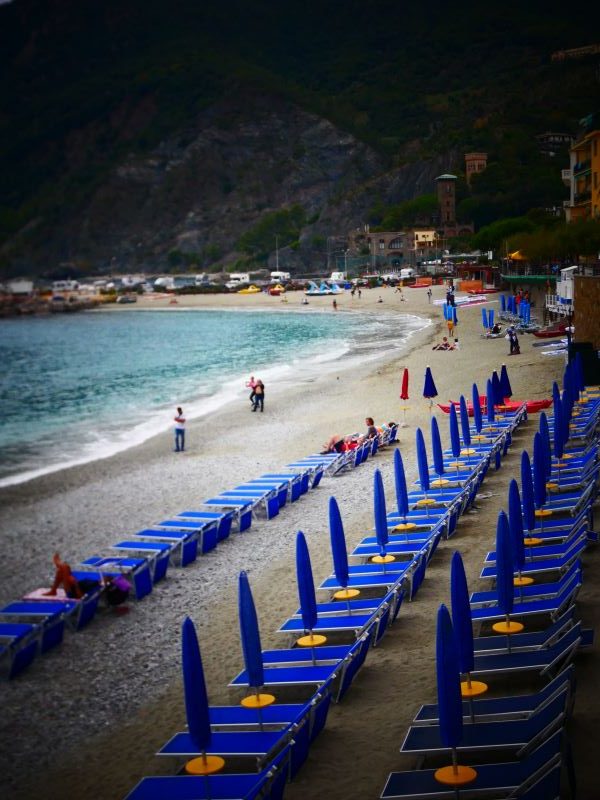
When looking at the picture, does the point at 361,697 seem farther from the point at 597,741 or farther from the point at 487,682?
the point at 597,741

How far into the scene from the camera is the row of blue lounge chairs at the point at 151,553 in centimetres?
1032

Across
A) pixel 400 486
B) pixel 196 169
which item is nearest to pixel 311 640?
pixel 400 486

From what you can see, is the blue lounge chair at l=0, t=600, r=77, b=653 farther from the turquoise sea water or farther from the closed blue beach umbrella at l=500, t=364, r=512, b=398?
the closed blue beach umbrella at l=500, t=364, r=512, b=398

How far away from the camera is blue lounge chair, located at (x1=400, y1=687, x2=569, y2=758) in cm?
620

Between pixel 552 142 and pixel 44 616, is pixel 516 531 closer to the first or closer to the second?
pixel 44 616

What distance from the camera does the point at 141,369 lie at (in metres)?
52.1

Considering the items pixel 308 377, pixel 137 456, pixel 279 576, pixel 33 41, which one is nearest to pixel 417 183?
pixel 33 41

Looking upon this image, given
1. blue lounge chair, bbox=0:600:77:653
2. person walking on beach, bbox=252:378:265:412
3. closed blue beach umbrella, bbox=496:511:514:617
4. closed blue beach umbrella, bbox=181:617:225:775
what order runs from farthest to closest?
1. person walking on beach, bbox=252:378:265:412
2. blue lounge chair, bbox=0:600:77:653
3. closed blue beach umbrella, bbox=496:511:514:617
4. closed blue beach umbrella, bbox=181:617:225:775

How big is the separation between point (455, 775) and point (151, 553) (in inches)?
298

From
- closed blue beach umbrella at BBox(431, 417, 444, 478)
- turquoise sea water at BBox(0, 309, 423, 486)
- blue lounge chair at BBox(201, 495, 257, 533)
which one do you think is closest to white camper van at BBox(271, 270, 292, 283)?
turquoise sea water at BBox(0, 309, 423, 486)

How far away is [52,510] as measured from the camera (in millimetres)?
17797

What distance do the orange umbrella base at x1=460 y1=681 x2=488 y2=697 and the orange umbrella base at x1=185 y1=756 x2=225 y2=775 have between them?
197 cm

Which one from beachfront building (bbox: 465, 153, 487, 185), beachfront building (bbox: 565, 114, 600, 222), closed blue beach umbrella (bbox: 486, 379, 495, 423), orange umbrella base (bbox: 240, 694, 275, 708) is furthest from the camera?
beachfront building (bbox: 465, 153, 487, 185)

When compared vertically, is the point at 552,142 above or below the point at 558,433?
above
